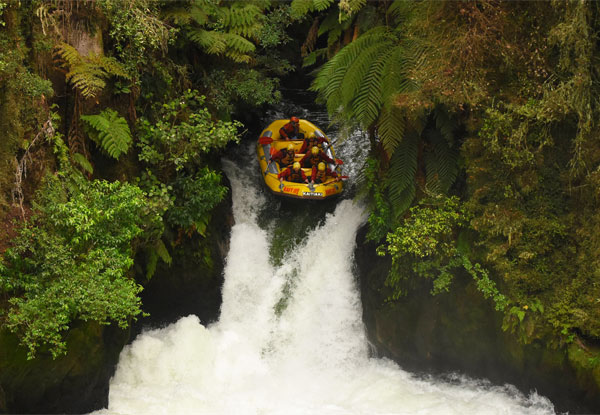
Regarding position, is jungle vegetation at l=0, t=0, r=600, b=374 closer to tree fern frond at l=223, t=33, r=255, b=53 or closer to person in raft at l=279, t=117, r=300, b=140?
tree fern frond at l=223, t=33, r=255, b=53

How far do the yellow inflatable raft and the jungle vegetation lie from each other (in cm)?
133

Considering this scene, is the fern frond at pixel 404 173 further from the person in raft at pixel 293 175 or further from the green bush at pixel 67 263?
the green bush at pixel 67 263

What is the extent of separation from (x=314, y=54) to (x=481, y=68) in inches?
130

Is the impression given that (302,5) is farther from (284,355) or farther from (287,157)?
(284,355)

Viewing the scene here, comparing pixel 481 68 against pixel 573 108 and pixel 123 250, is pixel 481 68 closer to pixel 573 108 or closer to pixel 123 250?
pixel 573 108

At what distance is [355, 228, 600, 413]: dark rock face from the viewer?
303 inches

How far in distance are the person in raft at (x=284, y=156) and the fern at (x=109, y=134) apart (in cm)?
328

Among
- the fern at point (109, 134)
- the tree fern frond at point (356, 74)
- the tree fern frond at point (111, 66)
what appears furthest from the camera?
the tree fern frond at point (356, 74)

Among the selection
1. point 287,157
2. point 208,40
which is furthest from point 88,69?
point 287,157

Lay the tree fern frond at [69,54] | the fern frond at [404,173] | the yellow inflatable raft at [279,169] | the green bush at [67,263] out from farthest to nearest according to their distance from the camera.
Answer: the yellow inflatable raft at [279,169] < the fern frond at [404,173] < the tree fern frond at [69,54] < the green bush at [67,263]

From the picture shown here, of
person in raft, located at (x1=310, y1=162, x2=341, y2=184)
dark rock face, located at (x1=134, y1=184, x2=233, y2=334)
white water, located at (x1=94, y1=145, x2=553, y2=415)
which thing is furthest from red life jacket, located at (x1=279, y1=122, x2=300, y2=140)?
dark rock face, located at (x1=134, y1=184, x2=233, y2=334)

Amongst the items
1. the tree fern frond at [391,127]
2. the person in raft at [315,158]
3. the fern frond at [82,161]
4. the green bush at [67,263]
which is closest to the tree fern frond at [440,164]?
the tree fern frond at [391,127]

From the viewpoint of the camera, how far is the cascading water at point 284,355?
8398 millimetres

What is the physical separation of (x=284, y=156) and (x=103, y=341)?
4.69m
